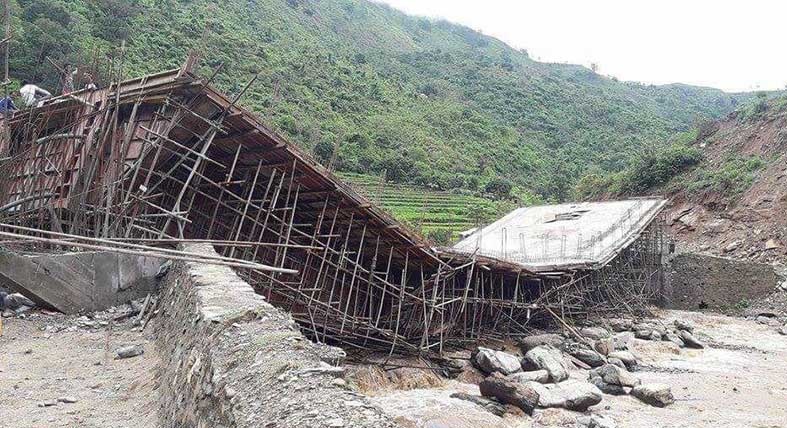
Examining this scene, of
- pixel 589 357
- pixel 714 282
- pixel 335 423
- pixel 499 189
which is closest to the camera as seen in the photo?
pixel 335 423

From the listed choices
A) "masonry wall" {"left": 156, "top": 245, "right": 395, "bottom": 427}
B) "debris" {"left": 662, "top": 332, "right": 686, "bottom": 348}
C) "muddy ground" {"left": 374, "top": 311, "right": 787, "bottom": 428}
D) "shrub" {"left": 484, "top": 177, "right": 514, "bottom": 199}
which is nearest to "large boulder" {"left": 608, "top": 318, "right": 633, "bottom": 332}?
"debris" {"left": 662, "top": 332, "right": 686, "bottom": 348}

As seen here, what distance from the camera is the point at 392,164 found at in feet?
120

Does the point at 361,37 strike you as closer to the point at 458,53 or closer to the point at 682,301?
the point at 458,53

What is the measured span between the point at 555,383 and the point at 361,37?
3089 inches

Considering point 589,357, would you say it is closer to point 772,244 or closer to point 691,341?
point 691,341

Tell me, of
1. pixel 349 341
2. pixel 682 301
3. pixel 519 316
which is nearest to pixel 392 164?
pixel 682 301

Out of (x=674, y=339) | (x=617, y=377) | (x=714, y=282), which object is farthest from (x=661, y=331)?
(x=714, y=282)

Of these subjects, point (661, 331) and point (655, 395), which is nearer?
point (655, 395)

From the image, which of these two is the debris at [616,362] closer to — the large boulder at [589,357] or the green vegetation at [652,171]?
the large boulder at [589,357]

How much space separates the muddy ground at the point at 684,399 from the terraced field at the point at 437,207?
1333cm

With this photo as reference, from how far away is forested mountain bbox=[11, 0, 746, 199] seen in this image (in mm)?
30062

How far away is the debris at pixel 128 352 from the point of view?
630cm

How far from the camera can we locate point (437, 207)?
110 ft

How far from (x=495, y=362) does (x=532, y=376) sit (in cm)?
95
